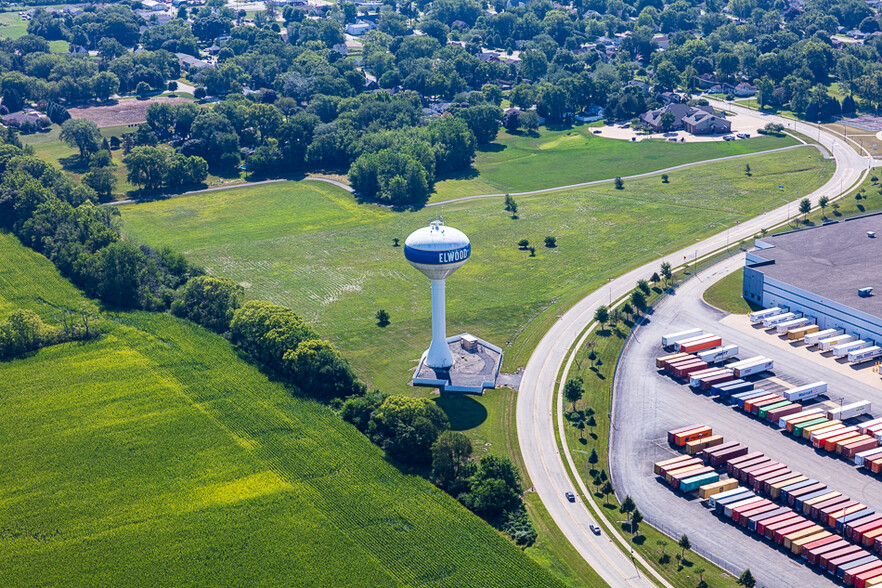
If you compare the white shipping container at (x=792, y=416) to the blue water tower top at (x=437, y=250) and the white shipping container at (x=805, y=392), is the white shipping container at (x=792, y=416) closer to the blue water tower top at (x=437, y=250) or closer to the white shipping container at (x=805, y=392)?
the white shipping container at (x=805, y=392)

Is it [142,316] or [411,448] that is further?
[142,316]

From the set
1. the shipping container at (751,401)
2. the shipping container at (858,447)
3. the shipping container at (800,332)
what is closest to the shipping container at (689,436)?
the shipping container at (751,401)

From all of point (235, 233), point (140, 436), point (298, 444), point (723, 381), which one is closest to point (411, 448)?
point (298, 444)

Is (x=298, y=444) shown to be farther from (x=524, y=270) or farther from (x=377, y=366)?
(x=524, y=270)

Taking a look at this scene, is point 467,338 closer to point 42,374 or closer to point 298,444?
point 298,444

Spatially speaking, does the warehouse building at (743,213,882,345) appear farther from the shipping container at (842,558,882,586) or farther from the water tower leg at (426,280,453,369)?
the water tower leg at (426,280,453,369)

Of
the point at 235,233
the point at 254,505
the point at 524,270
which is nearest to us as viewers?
the point at 254,505

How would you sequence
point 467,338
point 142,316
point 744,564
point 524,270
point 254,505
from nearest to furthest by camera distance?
point 744,564 < point 254,505 < point 467,338 < point 142,316 < point 524,270
